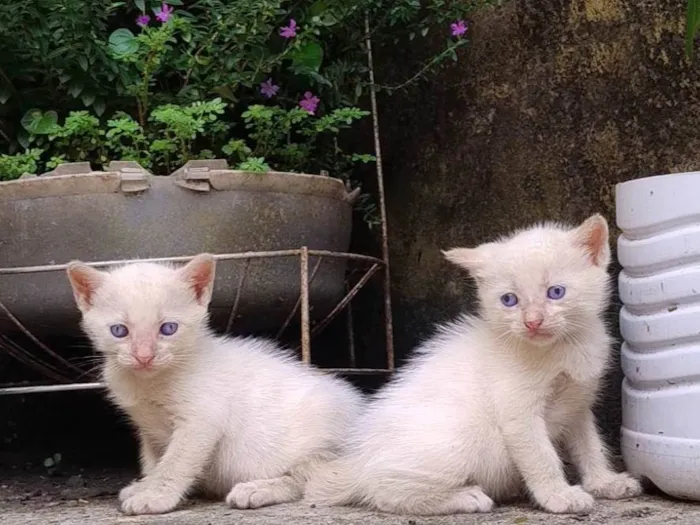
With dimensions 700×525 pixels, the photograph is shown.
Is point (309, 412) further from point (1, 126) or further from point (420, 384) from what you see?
point (1, 126)

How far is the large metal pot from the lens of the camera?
1.92 m

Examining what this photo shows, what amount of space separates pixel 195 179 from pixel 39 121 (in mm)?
419

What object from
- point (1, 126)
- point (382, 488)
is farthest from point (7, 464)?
point (382, 488)

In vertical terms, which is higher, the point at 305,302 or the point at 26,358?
the point at 305,302

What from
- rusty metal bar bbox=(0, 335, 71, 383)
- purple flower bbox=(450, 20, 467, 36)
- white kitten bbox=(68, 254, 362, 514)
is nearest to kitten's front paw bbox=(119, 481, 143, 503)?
white kitten bbox=(68, 254, 362, 514)

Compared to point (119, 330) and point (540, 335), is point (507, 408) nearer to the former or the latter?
point (540, 335)

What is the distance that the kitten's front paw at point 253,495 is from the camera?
1.68m

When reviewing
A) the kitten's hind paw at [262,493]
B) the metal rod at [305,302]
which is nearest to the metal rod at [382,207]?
the metal rod at [305,302]

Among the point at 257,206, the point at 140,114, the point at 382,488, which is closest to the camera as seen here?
the point at 382,488

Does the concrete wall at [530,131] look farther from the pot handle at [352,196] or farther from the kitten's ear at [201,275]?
the kitten's ear at [201,275]

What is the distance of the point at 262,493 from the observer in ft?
5.58

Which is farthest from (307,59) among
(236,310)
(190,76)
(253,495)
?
(253,495)

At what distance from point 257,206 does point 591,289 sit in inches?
28.1

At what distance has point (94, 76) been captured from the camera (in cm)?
211
